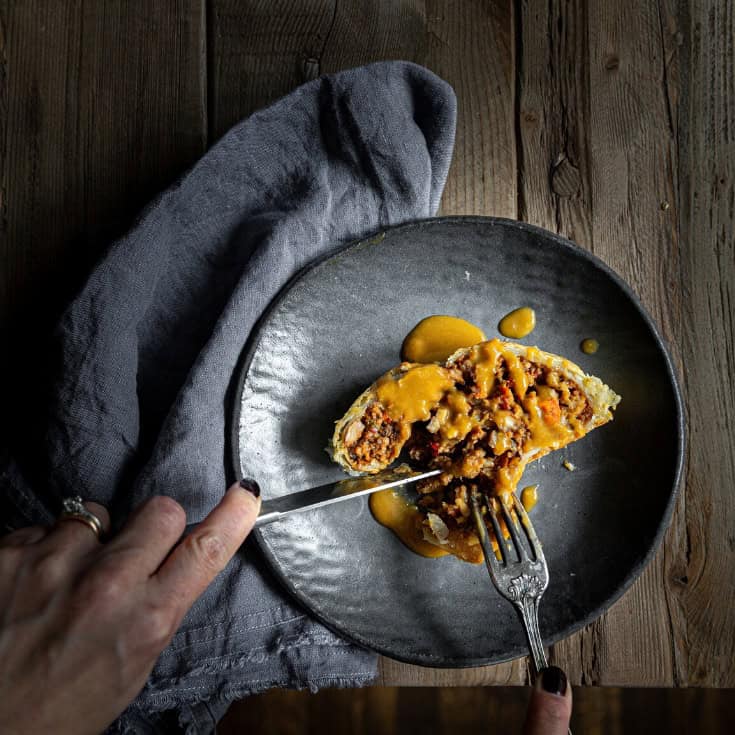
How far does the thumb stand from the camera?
139cm

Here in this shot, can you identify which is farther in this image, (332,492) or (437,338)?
(437,338)

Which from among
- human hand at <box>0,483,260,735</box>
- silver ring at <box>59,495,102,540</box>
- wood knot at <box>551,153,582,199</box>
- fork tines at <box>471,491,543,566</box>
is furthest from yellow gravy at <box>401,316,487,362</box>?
silver ring at <box>59,495,102,540</box>

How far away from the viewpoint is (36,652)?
125 cm

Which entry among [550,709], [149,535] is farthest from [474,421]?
[149,535]

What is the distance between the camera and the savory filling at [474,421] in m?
1.70

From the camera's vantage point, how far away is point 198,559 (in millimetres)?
1293

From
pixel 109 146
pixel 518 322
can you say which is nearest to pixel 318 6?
pixel 109 146

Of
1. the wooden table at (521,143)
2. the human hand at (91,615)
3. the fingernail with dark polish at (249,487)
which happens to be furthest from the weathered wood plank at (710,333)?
the human hand at (91,615)

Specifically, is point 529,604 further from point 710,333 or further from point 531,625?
point 710,333

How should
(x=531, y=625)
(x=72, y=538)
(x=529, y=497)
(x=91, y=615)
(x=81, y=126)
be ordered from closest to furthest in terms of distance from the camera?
(x=91, y=615) < (x=72, y=538) < (x=531, y=625) < (x=529, y=497) < (x=81, y=126)

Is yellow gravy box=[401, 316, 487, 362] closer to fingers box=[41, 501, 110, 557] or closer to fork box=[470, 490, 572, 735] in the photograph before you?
fork box=[470, 490, 572, 735]

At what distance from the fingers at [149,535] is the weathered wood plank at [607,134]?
1327 millimetres

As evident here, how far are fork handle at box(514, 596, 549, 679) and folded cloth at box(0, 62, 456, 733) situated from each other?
447 mm

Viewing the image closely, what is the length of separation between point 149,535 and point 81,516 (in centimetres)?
22
